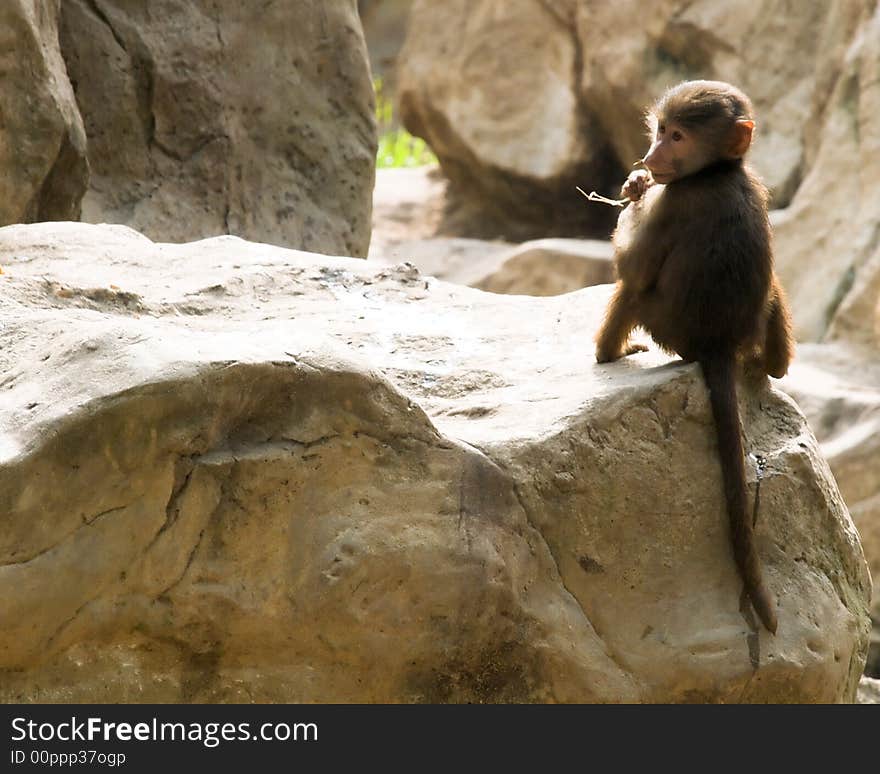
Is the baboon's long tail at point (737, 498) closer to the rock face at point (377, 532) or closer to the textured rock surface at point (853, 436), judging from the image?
the rock face at point (377, 532)

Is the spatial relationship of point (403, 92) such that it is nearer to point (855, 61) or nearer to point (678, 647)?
point (855, 61)

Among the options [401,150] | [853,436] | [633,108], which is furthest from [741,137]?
[401,150]

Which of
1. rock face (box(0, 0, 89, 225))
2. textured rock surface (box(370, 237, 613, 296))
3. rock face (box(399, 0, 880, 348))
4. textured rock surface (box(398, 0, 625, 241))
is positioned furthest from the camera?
textured rock surface (box(398, 0, 625, 241))

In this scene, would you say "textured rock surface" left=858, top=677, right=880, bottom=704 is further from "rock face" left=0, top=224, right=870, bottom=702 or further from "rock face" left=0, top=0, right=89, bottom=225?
"rock face" left=0, top=0, right=89, bottom=225

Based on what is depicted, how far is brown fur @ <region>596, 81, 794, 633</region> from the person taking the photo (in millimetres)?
3498

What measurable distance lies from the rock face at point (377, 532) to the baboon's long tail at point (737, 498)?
40mm

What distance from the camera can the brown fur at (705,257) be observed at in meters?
3.50

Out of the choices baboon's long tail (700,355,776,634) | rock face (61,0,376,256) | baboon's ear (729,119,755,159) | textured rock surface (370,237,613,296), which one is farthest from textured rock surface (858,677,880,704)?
textured rock surface (370,237,613,296)

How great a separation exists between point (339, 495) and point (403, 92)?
30.0 ft

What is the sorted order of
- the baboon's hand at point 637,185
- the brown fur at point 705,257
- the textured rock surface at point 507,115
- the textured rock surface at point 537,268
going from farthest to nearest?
the textured rock surface at point 507,115 < the textured rock surface at point 537,268 < the baboon's hand at point 637,185 < the brown fur at point 705,257

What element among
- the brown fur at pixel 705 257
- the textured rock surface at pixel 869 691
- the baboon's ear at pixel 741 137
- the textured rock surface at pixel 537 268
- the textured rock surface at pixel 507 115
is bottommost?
the textured rock surface at pixel 869 691

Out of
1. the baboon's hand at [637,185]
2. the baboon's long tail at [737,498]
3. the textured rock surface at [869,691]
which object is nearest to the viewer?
the baboon's long tail at [737,498]

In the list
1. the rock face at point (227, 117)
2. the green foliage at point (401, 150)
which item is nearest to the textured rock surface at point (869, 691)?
the rock face at point (227, 117)

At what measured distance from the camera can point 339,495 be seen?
9.84 feet
